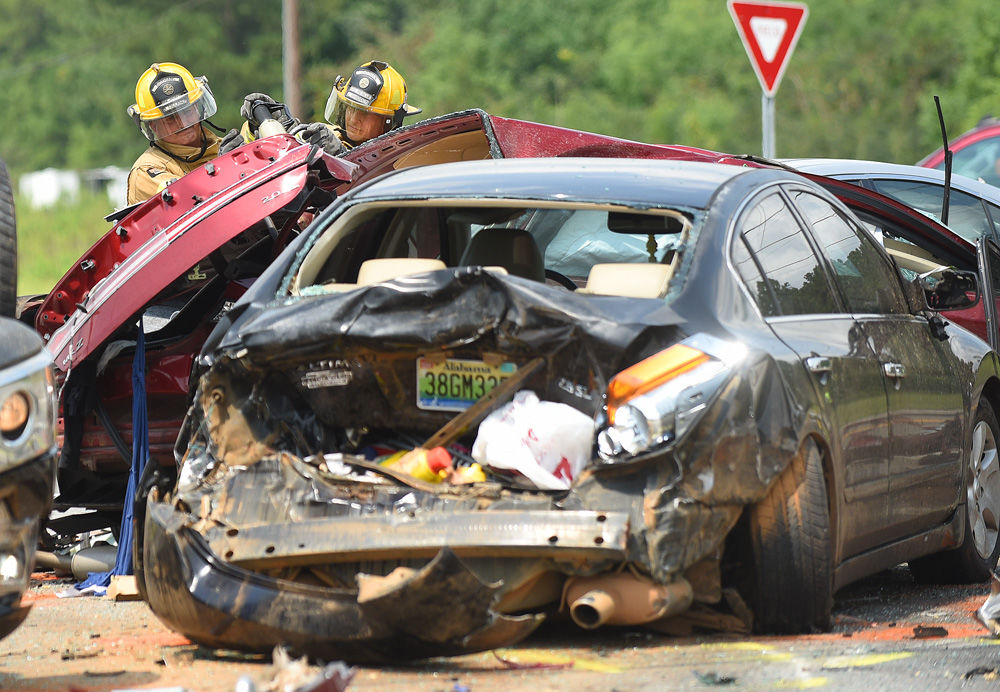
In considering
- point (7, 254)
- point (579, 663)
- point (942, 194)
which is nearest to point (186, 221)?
point (7, 254)

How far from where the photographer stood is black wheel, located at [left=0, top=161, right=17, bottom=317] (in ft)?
24.7

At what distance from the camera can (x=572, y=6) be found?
49875 mm

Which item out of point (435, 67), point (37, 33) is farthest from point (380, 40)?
point (37, 33)

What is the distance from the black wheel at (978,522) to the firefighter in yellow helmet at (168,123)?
438 centimetres

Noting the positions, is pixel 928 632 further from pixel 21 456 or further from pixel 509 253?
pixel 21 456

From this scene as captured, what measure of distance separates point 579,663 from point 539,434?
70 cm

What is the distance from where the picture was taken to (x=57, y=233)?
152 ft

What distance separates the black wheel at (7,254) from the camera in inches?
297

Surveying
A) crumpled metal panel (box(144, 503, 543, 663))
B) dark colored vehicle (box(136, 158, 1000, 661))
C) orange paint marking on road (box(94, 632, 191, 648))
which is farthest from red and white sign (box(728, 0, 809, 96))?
crumpled metal panel (box(144, 503, 543, 663))

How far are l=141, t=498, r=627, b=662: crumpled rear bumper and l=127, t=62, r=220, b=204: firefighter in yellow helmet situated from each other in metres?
4.32

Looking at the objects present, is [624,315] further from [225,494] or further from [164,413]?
[164,413]

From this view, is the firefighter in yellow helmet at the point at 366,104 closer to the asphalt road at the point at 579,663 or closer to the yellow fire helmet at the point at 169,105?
the yellow fire helmet at the point at 169,105

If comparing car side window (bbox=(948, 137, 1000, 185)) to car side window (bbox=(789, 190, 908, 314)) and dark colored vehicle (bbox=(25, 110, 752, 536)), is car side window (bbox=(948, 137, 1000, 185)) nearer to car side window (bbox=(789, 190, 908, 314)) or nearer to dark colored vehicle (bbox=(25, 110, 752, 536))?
car side window (bbox=(789, 190, 908, 314))

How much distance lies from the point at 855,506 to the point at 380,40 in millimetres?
53113
